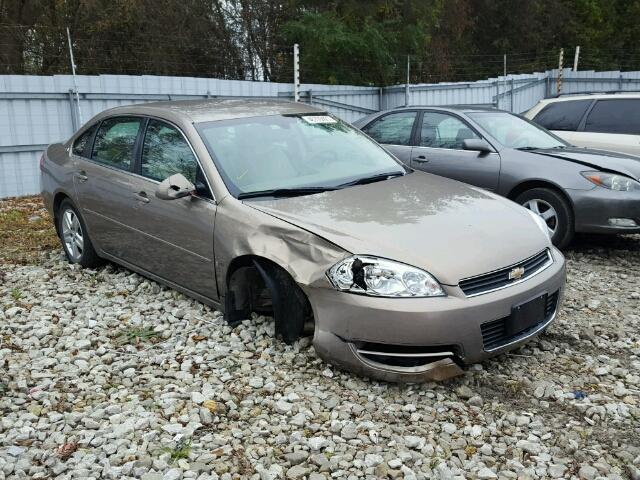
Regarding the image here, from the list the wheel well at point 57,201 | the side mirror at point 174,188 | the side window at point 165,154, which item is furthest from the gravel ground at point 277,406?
the wheel well at point 57,201

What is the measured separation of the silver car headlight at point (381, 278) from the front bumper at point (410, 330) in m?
0.04

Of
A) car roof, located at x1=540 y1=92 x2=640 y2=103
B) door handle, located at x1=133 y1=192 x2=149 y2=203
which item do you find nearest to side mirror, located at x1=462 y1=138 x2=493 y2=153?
car roof, located at x1=540 y1=92 x2=640 y2=103

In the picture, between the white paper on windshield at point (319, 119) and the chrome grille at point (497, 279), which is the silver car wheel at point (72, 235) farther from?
the chrome grille at point (497, 279)

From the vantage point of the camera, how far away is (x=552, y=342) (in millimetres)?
4254

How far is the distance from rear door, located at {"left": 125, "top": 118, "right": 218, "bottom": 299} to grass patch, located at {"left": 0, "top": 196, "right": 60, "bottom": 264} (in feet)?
7.19

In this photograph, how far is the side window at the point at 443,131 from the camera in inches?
282

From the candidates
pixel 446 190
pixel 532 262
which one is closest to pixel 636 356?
pixel 532 262

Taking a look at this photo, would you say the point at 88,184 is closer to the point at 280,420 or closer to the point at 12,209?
the point at 280,420

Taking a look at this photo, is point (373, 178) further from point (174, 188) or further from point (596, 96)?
point (596, 96)

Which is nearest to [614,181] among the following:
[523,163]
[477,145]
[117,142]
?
[523,163]

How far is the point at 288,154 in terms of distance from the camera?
4645 millimetres

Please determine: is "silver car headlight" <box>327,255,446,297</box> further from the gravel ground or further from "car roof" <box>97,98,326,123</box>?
"car roof" <box>97,98,326,123</box>

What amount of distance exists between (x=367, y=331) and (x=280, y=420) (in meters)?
0.65

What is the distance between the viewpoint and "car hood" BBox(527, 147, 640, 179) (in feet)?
20.7
